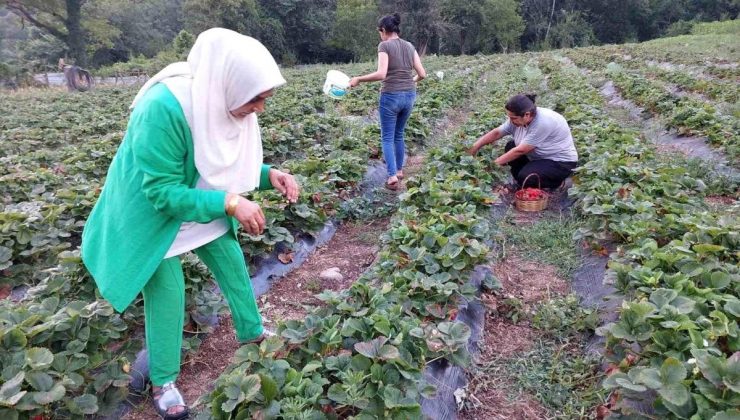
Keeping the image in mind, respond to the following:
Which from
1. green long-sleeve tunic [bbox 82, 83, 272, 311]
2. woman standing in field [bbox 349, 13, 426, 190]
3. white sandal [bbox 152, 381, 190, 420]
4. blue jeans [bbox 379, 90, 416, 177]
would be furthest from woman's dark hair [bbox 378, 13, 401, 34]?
white sandal [bbox 152, 381, 190, 420]

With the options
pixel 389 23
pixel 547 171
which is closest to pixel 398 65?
pixel 389 23

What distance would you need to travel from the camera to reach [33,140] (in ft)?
26.6

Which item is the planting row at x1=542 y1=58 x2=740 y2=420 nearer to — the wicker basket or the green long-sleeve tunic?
the wicker basket

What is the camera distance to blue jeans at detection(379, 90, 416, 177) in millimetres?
4895

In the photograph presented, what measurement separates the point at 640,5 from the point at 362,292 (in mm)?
55084

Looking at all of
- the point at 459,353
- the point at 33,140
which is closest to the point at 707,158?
the point at 459,353

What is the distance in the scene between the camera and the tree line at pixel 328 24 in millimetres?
32312

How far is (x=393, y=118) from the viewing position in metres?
4.96

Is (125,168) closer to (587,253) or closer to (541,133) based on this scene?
(587,253)

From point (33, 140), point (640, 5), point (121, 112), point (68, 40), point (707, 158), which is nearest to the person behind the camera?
point (707, 158)

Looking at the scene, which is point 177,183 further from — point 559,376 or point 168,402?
point 559,376

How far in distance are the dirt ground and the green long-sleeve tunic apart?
5.02 feet

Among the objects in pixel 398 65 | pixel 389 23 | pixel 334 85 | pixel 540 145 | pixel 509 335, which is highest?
pixel 389 23

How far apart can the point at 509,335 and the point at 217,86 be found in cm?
214
